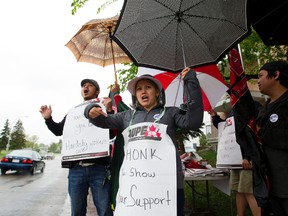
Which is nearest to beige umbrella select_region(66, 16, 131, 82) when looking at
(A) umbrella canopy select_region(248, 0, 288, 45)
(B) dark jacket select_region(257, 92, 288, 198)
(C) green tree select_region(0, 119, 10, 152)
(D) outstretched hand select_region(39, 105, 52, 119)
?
(D) outstretched hand select_region(39, 105, 52, 119)

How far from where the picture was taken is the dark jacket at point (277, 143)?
2480 millimetres

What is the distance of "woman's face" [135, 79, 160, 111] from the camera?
2656 millimetres

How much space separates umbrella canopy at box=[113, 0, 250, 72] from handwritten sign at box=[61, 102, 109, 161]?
2.56ft

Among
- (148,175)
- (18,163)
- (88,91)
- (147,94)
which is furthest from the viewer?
(18,163)

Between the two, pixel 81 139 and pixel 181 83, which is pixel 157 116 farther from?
pixel 181 83

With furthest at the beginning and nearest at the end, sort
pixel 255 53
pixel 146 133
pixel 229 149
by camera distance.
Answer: pixel 255 53 → pixel 229 149 → pixel 146 133

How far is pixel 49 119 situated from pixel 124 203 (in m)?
1.71

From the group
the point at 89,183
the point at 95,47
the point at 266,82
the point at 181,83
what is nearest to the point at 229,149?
the point at 181,83

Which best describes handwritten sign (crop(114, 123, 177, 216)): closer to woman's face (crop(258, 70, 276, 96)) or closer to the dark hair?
woman's face (crop(258, 70, 276, 96))

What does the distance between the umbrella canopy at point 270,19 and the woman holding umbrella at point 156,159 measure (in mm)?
1531

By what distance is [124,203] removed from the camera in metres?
2.30

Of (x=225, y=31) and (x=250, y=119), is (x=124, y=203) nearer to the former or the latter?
(x=250, y=119)

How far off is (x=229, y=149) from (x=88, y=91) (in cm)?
188

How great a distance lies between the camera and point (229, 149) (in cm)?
386
